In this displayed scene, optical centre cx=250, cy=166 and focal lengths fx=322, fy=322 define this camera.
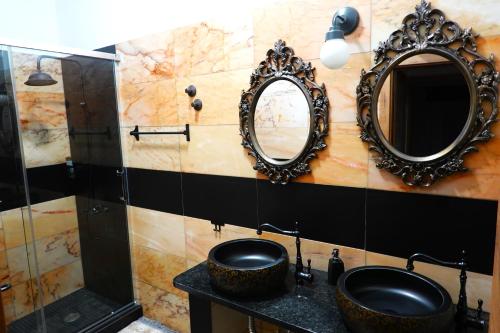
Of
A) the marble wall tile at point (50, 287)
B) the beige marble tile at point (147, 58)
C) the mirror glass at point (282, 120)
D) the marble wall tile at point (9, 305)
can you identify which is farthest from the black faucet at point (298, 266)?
the marble wall tile at point (9, 305)

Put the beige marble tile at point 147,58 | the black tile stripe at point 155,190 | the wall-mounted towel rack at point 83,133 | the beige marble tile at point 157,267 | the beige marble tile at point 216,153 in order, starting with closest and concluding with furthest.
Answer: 1. the beige marble tile at point 216,153
2. the beige marble tile at point 147,58
3. the black tile stripe at point 155,190
4. the beige marble tile at point 157,267
5. the wall-mounted towel rack at point 83,133

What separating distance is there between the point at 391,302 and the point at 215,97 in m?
1.37

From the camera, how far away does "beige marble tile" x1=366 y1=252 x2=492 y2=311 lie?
126 centimetres

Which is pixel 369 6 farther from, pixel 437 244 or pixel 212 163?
pixel 212 163

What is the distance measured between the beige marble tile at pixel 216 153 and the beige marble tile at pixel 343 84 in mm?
544

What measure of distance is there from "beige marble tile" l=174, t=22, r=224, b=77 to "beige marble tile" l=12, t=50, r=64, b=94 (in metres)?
0.90

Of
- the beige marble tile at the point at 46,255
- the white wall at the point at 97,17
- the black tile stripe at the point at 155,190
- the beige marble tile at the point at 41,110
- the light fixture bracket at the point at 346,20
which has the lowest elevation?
the beige marble tile at the point at 46,255

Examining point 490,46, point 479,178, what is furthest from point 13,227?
point 490,46

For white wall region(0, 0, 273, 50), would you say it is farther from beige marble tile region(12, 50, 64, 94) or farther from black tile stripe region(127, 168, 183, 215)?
black tile stripe region(127, 168, 183, 215)

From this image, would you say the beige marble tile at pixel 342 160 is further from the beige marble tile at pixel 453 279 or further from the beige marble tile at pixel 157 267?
the beige marble tile at pixel 157 267

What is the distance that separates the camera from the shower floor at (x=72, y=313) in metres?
2.24

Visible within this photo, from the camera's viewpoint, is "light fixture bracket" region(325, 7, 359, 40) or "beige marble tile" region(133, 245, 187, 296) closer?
"light fixture bracket" region(325, 7, 359, 40)

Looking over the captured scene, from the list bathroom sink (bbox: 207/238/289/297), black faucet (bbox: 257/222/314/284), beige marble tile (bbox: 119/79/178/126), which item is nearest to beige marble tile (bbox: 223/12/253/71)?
beige marble tile (bbox: 119/79/178/126)

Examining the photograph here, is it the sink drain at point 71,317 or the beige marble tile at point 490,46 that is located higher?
the beige marble tile at point 490,46
